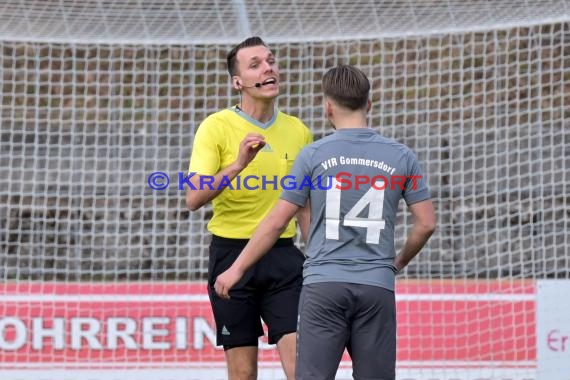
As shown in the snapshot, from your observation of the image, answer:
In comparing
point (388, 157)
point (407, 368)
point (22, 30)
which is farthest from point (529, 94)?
point (388, 157)

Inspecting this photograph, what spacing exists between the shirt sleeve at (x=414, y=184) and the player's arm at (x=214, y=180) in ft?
1.82

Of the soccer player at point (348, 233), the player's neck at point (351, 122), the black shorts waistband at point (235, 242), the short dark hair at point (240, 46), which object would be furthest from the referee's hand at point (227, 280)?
the short dark hair at point (240, 46)

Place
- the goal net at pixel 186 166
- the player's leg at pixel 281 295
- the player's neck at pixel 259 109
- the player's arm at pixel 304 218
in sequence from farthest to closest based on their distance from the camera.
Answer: the goal net at pixel 186 166 < the player's neck at pixel 259 109 < the player's leg at pixel 281 295 < the player's arm at pixel 304 218

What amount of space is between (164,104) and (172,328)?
1.92m

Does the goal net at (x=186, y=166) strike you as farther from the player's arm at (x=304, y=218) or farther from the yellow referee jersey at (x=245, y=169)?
the player's arm at (x=304, y=218)

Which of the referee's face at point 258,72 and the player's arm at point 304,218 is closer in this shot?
the player's arm at point 304,218

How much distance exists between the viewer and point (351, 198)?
3.36 metres

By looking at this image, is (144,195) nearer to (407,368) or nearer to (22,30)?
(22,30)

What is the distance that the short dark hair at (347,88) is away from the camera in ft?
11.3

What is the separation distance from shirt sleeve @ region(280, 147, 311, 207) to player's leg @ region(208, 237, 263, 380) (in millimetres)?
692

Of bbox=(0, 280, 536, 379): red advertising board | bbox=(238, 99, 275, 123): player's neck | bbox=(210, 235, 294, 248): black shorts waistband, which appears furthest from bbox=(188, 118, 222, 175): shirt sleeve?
bbox=(0, 280, 536, 379): red advertising board

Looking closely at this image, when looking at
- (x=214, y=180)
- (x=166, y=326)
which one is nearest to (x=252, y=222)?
(x=214, y=180)

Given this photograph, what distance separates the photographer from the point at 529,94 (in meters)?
7.18

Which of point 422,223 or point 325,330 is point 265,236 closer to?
point 325,330
